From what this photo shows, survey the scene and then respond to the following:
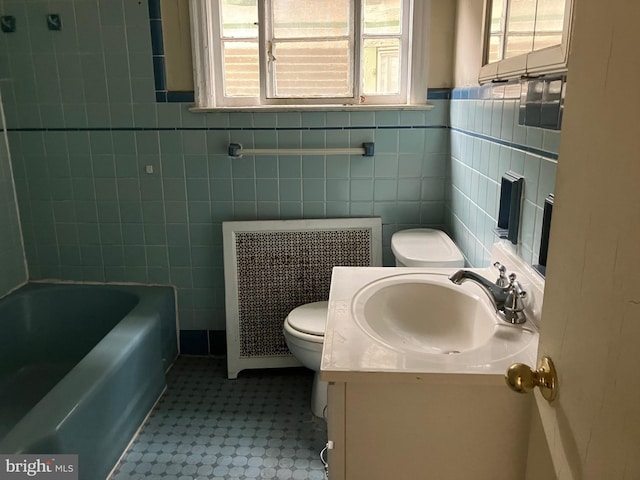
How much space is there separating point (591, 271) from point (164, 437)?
1.89 m

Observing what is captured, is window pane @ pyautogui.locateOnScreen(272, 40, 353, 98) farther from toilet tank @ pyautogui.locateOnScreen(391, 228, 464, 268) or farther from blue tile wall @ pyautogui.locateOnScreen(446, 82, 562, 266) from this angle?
toilet tank @ pyautogui.locateOnScreen(391, 228, 464, 268)

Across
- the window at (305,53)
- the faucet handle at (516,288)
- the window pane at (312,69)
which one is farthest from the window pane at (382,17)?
the faucet handle at (516,288)

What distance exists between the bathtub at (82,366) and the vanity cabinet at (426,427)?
3.13ft

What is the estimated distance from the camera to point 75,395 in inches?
68.7

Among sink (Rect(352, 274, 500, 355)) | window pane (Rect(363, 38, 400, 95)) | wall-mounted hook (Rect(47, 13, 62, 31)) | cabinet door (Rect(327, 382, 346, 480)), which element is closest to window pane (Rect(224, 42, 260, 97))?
window pane (Rect(363, 38, 400, 95))

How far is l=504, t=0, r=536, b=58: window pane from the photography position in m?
1.28

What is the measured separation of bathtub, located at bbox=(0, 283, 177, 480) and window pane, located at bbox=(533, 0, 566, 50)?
1672 mm

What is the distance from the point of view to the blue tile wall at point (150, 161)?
2.42 meters

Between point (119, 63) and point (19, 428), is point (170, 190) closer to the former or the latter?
point (119, 63)

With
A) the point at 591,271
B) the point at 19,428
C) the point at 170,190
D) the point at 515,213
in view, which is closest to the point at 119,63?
the point at 170,190

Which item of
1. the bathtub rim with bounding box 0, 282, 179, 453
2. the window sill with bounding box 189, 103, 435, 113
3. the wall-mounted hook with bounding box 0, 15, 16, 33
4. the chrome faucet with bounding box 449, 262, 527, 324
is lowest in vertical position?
the bathtub rim with bounding box 0, 282, 179, 453

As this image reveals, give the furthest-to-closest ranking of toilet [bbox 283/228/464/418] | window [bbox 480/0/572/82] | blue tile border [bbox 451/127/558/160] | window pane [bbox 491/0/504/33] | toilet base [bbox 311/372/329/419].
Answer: toilet base [bbox 311/372/329/419] → toilet [bbox 283/228/464/418] → window pane [bbox 491/0/504/33] → blue tile border [bbox 451/127/558/160] → window [bbox 480/0/572/82]

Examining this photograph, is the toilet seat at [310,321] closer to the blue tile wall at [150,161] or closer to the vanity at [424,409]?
the blue tile wall at [150,161]

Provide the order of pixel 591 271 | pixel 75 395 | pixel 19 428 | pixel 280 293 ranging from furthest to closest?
pixel 280 293 < pixel 75 395 < pixel 19 428 < pixel 591 271
